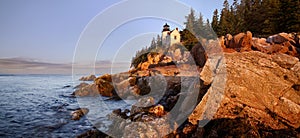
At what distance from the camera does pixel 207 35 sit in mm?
59031

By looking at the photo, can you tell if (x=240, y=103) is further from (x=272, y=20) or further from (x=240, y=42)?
(x=272, y=20)

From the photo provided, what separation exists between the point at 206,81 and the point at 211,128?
7.63 feet

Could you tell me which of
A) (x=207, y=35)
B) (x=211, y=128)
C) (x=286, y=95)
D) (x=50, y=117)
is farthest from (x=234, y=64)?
(x=207, y=35)

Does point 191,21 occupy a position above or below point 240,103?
above

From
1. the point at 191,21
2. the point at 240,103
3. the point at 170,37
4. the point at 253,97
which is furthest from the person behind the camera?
the point at 191,21

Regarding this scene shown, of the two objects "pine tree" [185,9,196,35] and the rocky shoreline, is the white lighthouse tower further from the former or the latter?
the rocky shoreline

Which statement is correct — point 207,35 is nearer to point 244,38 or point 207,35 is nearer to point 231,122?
point 244,38

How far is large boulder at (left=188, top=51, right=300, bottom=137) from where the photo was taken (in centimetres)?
702

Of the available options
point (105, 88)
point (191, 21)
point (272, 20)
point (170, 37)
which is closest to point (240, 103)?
point (105, 88)

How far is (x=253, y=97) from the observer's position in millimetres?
7559

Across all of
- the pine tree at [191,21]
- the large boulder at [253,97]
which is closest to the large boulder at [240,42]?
the large boulder at [253,97]

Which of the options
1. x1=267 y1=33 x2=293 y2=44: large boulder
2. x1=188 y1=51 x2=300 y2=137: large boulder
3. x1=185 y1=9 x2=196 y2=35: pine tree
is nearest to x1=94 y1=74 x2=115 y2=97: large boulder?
x1=188 y1=51 x2=300 y2=137: large boulder

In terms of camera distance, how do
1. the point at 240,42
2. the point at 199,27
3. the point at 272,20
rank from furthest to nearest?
the point at 199,27 → the point at 272,20 → the point at 240,42

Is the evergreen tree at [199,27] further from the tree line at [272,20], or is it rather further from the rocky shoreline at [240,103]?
the rocky shoreline at [240,103]
